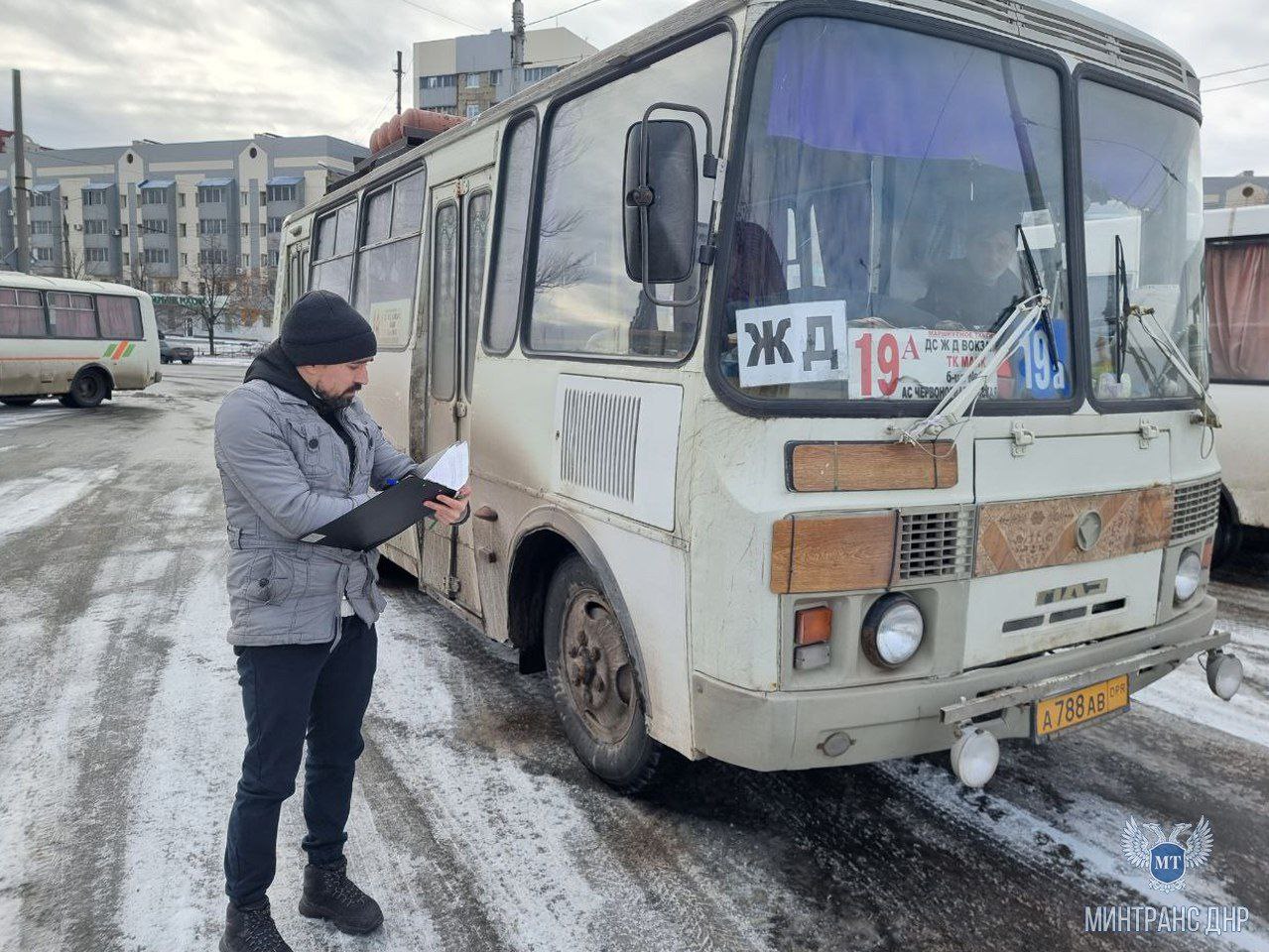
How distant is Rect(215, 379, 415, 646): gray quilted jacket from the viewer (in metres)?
2.48

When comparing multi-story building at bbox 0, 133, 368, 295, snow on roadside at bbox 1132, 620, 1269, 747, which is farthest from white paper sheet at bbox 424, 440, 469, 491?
multi-story building at bbox 0, 133, 368, 295

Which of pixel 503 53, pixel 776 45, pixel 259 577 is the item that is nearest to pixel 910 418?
pixel 776 45

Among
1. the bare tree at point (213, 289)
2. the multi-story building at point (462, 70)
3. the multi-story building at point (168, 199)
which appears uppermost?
the multi-story building at point (462, 70)

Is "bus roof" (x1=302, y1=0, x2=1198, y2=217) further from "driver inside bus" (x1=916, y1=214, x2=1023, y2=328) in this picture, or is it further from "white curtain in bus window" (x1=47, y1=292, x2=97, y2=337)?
"white curtain in bus window" (x1=47, y1=292, x2=97, y2=337)

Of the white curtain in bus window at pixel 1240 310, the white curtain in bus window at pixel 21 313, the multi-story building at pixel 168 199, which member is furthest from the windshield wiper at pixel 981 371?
the multi-story building at pixel 168 199

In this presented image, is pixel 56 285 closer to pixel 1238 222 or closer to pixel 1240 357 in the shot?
pixel 1238 222

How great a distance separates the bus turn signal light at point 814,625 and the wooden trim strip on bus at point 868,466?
0.37m

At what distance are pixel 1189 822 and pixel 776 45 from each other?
3.25m

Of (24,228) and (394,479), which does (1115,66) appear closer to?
(394,479)

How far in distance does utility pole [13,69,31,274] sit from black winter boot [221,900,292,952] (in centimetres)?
2565

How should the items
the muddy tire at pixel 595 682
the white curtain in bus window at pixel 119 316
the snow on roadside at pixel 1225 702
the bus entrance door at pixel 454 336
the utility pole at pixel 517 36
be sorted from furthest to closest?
the utility pole at pixel 517 36
the white curtain in bus window at pixel 119 316
the bus entrance door at pixel 454 336
the snow on roadside at pixel 1225 702
the muddy tire at pixel 595 682

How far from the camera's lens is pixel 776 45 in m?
2.83

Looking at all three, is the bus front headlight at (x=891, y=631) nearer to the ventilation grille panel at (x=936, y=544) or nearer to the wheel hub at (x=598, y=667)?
the ventilation grille panel at (x=936, y=544)

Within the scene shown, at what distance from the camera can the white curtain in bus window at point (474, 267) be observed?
4594 millimetres
